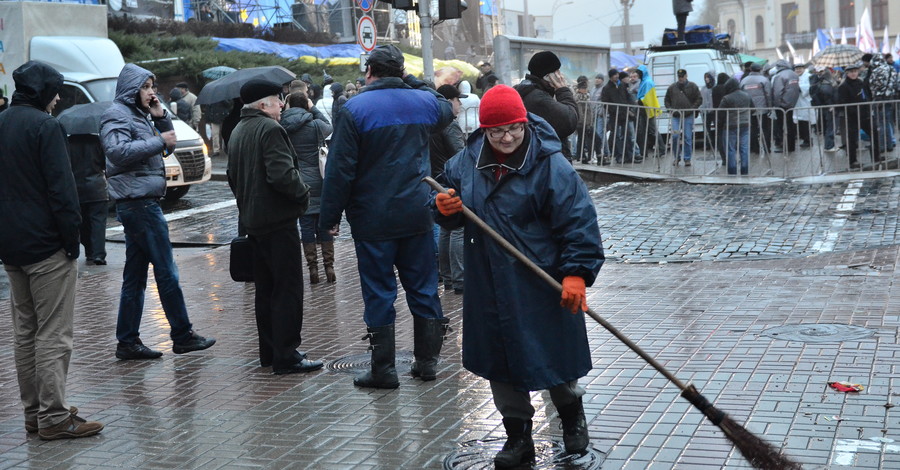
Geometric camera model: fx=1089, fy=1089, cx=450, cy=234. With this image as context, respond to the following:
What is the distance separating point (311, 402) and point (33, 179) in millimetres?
1873

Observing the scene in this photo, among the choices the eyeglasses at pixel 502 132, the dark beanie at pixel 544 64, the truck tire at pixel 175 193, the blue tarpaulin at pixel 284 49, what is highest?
the blue tarpaulin at pixel 284 49

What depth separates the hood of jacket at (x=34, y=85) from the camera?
5516 millimetres

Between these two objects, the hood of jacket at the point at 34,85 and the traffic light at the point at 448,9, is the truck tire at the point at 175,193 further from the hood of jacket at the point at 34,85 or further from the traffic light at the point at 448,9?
the hood of jacket at the point at 34,85

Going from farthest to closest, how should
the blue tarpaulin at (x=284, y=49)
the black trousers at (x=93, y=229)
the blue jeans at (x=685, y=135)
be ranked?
the blue tarpaulin at (x=284, y=49) → the blue jeans at (x=685, y=135) → the black trousers at (x=93, y=229)

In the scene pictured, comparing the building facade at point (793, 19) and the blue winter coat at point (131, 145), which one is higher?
the building facade at point (793, 19)

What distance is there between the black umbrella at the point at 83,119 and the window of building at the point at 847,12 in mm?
77491

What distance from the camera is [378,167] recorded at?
6160 millimetres

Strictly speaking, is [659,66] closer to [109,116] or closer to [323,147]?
[323,147]

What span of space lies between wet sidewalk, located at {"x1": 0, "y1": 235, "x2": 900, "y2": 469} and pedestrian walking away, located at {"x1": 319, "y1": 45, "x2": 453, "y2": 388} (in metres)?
0.33

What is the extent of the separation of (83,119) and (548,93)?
21.0ft

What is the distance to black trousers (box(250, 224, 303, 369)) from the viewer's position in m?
6.68

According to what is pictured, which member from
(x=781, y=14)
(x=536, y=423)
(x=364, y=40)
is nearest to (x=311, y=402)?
(x=536, y=423)

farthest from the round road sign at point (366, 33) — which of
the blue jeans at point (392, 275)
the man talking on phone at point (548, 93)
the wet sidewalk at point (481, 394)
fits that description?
the blue jeans at point (392, 275)

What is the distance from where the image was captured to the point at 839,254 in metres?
10.2
